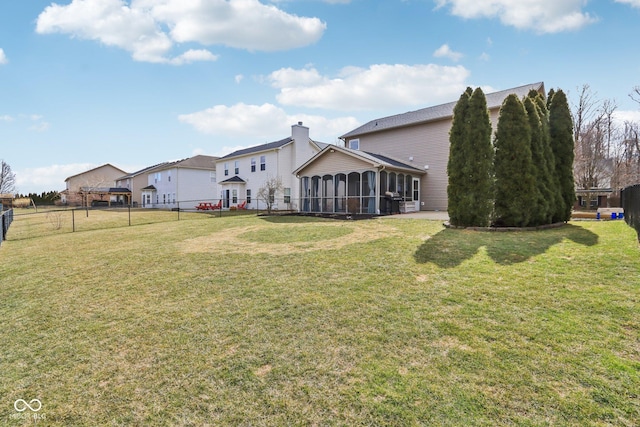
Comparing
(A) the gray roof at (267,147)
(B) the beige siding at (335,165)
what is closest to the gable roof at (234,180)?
(A) the gray roof at (267,147)

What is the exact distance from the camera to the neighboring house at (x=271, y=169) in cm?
2656

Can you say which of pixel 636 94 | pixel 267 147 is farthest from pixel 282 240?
pixel 636 94

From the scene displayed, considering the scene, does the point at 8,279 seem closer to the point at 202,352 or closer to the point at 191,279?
the point at 191,279

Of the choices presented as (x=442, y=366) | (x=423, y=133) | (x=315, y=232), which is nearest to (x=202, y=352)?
(x=442, y=366)

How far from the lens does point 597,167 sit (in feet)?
96.6

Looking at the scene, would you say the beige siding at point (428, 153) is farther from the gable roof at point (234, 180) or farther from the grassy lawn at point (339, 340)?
the gable roof at point (234, 180)

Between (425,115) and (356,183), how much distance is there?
693cm

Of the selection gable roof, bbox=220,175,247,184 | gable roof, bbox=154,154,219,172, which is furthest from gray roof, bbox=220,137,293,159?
gable roof, bbox=154,154,219,172

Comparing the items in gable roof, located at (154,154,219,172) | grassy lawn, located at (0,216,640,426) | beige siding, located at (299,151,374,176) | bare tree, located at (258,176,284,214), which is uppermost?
gable roof, located at (154,154,219,172)

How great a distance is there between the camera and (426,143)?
2056cm

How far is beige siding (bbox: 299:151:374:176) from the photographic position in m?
18.1

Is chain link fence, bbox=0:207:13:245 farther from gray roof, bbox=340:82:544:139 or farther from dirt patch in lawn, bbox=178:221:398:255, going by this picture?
gray roof, bbox=340:82:544:139

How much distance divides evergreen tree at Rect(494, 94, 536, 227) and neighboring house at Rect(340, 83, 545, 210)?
909cm

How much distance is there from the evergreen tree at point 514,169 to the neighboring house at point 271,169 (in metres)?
17.5
